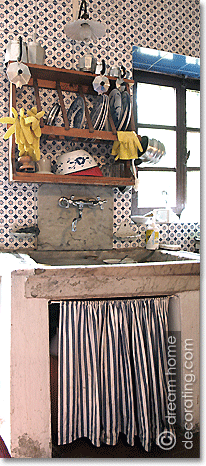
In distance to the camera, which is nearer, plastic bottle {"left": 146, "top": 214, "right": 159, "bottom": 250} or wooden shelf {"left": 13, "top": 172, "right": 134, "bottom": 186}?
wooden shelf {"left": 13, "top": 172, "right": 134, "bottom": 186}

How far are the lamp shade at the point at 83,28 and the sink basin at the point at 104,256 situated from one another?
1.20 meters

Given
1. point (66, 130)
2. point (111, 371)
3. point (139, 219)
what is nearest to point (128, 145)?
point (66, 130)

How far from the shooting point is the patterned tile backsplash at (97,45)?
7.04ft

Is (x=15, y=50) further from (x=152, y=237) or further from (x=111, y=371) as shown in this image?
(x=111, y=371)

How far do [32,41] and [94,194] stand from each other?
1007 mm

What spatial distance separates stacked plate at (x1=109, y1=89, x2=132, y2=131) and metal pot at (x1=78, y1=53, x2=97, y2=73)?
0.18 metres

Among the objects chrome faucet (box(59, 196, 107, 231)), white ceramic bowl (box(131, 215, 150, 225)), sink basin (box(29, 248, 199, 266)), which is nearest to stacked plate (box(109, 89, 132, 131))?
chrome faucet (box(59, 196, 107, 231))

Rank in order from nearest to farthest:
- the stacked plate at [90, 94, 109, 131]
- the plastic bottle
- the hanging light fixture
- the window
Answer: the hanging light fixture → the stacked plate at [90, 94, 109, 131] → the plastic bottle → the window

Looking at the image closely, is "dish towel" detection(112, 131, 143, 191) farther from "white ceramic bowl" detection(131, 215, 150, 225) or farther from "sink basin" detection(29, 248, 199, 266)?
"sink basin" detection(29, 248, 199, 266)

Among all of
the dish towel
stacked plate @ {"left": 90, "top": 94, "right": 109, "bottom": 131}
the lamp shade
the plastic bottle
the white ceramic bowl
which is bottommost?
the plastic bottle

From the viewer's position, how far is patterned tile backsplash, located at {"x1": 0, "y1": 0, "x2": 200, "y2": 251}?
215 cm

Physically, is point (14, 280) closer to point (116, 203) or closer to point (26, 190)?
point (26, 190)

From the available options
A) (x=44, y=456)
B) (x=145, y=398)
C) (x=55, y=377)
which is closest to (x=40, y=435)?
(x=44, y=456)

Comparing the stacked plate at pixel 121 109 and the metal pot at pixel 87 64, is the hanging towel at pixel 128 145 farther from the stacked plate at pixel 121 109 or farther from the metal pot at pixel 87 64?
the metal pot at pixel 87 64
